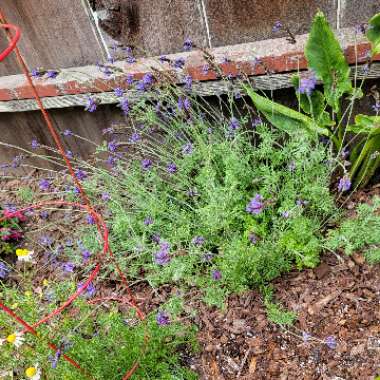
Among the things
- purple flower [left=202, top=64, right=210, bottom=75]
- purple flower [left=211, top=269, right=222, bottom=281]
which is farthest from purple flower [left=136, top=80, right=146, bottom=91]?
purple flower [left=211, top=269, right=222, bottom=281]

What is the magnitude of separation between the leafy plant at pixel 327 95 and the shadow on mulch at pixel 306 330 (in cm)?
60

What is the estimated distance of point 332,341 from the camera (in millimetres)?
1672

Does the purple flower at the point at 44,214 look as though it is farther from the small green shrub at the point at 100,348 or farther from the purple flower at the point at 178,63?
the purple flower at the point at 178,63

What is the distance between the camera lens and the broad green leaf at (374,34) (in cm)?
187

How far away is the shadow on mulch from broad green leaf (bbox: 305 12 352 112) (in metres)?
0.86

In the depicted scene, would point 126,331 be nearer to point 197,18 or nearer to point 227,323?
point 227,323

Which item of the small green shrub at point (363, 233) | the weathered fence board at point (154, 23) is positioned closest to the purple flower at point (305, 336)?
the small green shrub at point (363, 233)

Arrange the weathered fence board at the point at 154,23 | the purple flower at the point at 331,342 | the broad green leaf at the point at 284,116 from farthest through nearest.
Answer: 1. the weathered fence board at the point at 154,23
2. the broad green leaf at the point at 284,116
3. the purple flower at the point at 331,342

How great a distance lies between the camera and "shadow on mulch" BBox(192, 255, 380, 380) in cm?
170

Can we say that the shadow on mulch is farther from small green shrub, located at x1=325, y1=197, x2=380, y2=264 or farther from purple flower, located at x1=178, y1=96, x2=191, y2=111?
purple flower, located at x1=178, y1=96, x2=191, y2=111

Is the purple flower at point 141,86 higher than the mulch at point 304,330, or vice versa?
the purple flower at point 141,86

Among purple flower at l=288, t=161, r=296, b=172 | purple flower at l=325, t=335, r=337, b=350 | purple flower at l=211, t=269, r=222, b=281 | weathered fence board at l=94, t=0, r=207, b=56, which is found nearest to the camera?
purple flower at l=325, t=335, r=337, b=350

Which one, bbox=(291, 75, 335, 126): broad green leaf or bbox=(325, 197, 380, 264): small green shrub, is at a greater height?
bbox=(291, 75, 335, 126): broad green leaf

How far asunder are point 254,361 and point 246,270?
40 centimetres
